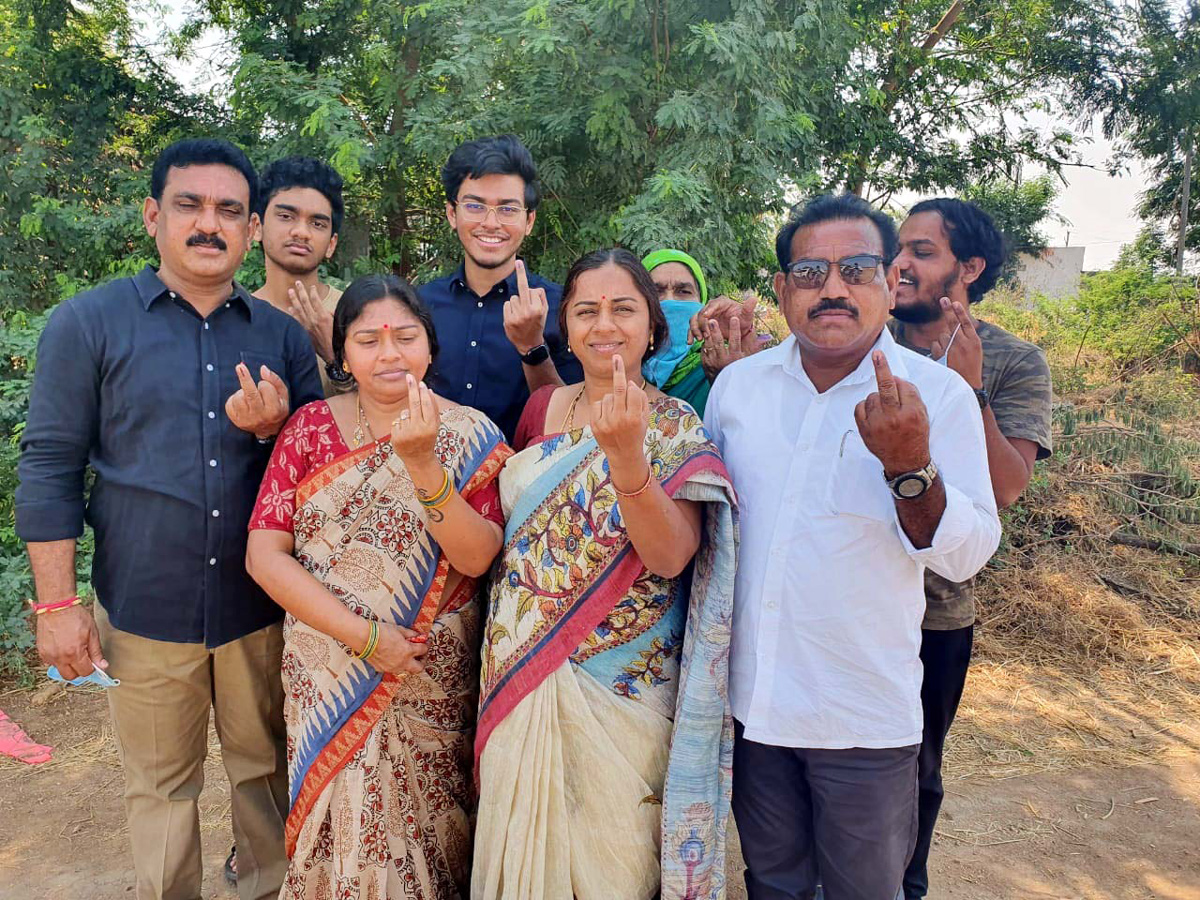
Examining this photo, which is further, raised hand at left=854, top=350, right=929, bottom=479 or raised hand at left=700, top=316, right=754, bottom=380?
raised hand at left=700, top=316, right=754, bottom=380

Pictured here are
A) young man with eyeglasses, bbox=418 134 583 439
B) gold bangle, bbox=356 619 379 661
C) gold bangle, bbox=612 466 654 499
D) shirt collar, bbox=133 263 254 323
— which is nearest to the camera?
gold bangle, bbox=612 466 654 499

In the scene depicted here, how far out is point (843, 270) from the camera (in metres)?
1.86

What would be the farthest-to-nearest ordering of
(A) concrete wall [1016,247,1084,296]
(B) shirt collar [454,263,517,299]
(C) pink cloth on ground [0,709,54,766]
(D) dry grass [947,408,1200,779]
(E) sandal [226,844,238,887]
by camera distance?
(A) concrete wall [1016,247,1084,296] < (D) dry grass [947,408,1200,779] < (C) pink cloth on ground [0,709,54,766] < (E) sandal [226,844,238,887] < (B) shirt collar [454,263,517,299]

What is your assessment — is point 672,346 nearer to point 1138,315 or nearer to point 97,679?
point 97,679

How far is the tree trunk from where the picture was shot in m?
12.5

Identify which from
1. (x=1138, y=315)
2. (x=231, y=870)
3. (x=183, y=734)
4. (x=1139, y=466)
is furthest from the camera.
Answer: (x=1138, y=315)

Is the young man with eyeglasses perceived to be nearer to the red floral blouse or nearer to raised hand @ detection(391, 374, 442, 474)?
the red floral blouse

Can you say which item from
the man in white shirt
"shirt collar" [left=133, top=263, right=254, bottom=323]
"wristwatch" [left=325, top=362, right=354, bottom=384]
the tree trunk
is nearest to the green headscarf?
the man in white shirt

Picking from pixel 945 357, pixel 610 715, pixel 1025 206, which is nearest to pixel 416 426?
pixel 610 715

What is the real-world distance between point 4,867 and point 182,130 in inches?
231

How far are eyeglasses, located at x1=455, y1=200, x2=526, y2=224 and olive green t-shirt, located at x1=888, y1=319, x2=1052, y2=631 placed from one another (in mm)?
1309

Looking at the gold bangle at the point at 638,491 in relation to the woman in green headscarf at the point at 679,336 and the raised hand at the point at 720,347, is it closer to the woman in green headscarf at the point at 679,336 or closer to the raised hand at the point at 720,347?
the woman in green headscarf at the point at 679,336

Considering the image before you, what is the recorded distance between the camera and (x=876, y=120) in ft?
27.7

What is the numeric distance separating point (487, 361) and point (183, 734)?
1.46 metres
